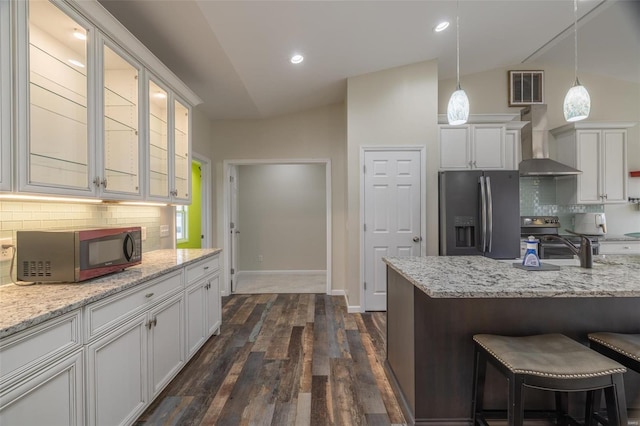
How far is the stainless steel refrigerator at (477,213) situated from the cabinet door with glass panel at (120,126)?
3210mm

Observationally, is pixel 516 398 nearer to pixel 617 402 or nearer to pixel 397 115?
pixel 617 402

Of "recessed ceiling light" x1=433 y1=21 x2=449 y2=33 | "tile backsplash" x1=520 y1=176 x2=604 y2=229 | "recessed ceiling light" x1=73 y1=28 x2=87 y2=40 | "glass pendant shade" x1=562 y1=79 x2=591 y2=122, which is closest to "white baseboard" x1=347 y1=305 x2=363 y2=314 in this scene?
"glass pendant shade" x1=562 y1=79 x2=591 y2=122

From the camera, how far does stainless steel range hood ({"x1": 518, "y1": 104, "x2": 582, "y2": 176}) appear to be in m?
3.99

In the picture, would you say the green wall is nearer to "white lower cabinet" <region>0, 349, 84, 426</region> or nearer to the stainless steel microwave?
the stainless steel microwave

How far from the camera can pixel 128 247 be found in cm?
187

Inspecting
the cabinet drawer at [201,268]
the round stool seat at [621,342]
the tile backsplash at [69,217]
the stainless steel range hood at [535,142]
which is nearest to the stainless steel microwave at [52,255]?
the tile backsplash at [69,217]

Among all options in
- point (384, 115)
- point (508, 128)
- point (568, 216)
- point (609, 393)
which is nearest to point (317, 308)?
point (384, 115)

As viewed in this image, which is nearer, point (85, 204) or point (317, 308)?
point (85, 204)

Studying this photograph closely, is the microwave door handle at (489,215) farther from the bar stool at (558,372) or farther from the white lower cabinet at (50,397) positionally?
the white lower cabinet at (50,397)

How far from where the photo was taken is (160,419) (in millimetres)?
1795

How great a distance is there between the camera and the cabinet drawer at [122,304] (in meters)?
1.35

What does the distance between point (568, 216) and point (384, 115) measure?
332 centimetres

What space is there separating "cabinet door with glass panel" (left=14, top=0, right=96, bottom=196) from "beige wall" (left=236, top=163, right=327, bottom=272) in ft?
14.1

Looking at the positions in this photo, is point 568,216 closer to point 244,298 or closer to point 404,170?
point 404,170
